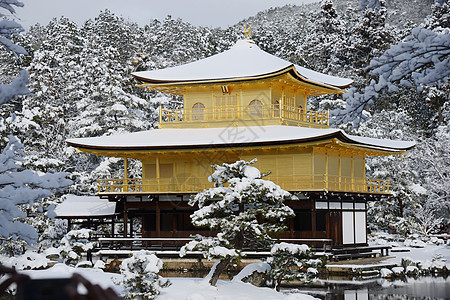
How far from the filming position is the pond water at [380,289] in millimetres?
21078

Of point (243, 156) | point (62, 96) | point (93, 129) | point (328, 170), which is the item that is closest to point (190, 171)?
point (243, 156)

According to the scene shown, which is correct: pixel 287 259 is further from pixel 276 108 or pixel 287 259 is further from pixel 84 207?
pixel 84 207

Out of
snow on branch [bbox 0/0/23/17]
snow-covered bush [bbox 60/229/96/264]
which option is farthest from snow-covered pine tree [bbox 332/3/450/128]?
snow-covered bush [bbox 60/229/96/264]

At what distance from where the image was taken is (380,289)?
893 inches

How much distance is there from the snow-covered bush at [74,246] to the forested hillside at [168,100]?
5.62m

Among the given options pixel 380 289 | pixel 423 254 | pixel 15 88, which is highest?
pixel 15 88

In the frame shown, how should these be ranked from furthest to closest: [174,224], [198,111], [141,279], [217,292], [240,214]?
[198,111]
[174,224]
[240,214]
[217,292]
[141,279]

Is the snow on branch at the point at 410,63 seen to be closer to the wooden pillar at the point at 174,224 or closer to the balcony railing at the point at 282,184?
the balcony railing at the point at 282,184

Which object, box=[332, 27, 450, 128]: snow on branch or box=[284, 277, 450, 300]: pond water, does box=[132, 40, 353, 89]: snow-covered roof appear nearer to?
box=[284, 277, 450, 300]: pond water

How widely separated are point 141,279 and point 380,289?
10768 mm

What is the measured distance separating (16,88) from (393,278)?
22.9 metres

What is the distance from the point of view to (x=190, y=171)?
3177 centimetres

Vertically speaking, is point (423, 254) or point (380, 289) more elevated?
point (423, 254)

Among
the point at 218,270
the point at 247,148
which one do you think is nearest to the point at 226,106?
the point at 247,148
